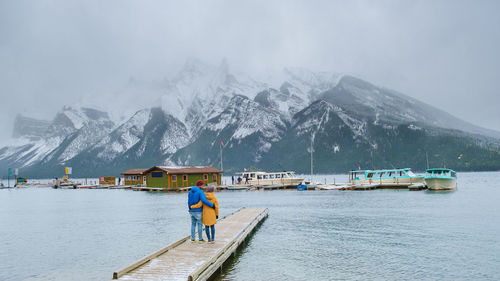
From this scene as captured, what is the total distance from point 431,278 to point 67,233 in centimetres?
3164

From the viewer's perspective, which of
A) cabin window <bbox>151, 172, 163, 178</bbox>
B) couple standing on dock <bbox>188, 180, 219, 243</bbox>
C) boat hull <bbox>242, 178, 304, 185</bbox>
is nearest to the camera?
couple standing on dock <bbox>188, 180, 219, 243</bbox>

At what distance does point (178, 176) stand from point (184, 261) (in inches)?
3143

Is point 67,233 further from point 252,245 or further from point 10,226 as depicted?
point 252,245

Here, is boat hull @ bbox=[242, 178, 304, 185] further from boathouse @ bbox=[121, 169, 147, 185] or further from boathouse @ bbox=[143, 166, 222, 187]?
boathouse @ bbox=[121, 169, 147, 185]

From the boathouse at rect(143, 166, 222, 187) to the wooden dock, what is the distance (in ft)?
236

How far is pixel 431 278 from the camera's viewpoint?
19328 millimetres

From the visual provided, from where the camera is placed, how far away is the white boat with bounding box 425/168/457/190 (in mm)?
80438

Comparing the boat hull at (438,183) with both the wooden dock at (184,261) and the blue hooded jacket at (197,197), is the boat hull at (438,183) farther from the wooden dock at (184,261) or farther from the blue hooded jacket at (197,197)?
the blue hooded jacket at (197,197)

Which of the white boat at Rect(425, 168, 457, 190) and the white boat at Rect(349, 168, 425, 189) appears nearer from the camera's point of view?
the white boat at Rect(425, 168, 457, 190)

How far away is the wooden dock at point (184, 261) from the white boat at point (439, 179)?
65451 mm

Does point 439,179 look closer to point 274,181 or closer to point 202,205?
point 274,181

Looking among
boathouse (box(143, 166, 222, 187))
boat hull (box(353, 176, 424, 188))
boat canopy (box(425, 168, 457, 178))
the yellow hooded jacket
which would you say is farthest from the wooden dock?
boat hull (box(353, 176, 424, 188))

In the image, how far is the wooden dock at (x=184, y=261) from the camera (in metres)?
16.1

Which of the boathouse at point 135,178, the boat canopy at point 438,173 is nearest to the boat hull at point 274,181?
the boathouse at point 135,178
